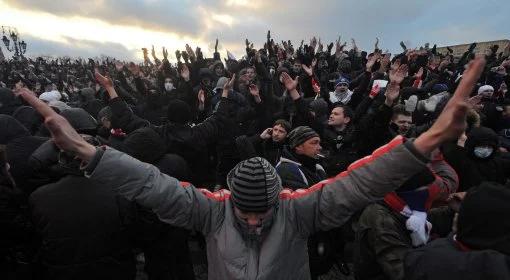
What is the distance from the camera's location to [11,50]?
3209 centimetres

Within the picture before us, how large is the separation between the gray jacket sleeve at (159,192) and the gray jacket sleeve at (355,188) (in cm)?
45

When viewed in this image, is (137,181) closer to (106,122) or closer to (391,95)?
(391,95)

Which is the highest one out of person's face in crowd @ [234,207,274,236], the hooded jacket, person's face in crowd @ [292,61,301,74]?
person's face in crowd @ [292,61,301,74]

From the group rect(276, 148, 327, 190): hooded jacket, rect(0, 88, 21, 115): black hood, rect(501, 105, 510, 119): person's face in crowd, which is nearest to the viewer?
rect(276, 148, 327, 190): hooded jacket

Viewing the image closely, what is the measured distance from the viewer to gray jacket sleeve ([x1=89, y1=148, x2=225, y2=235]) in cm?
169

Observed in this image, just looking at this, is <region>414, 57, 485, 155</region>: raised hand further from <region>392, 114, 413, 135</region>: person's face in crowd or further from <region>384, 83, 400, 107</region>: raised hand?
<region>392, 114, 413, 135</region>: person's face in crowd

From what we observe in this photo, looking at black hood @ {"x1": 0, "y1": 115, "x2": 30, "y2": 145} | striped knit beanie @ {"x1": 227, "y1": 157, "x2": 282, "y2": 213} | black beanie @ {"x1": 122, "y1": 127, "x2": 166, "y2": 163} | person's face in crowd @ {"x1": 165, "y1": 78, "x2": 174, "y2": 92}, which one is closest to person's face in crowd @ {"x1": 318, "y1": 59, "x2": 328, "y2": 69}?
person's face in crowd @ {"x1": 165, "y1": 78, "x2": 174, "y2": 92}

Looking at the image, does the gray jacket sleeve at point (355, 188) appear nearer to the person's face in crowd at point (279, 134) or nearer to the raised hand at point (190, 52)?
the person's face in crowd at point (279, 134)

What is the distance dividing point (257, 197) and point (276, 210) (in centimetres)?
23

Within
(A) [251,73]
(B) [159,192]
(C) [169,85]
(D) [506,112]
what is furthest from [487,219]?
(C) [169,85]

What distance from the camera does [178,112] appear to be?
15.0ft

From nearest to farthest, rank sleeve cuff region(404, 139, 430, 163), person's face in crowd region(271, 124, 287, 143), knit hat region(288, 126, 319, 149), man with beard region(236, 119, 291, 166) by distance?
sleeve cuff region(404, 139, 430, 163)
knit hat region(288, 126, 319, 149)
man with beard region(236, 119, 291, 166)
person's face in crowd region(271, 124, 287, 143)

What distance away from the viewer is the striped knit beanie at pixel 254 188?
5.92 ft

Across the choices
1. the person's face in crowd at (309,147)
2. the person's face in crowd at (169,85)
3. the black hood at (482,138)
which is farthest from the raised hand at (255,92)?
the black hood at (482,138)
